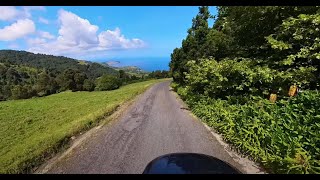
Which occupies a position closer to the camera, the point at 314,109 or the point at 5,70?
the point at 314,109

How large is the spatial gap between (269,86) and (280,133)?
5.03m

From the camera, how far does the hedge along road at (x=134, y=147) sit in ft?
26.2

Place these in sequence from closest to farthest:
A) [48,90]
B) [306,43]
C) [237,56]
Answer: [306,43]
[237,56]
[48,90]

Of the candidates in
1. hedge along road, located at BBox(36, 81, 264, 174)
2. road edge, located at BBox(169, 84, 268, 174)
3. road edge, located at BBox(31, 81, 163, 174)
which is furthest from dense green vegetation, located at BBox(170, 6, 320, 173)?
road edge, located at BBox(31, 81, 163, 174)

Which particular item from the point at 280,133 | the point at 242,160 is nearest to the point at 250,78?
the point at 280,133

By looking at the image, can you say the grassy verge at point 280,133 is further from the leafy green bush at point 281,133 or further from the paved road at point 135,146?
the paved road at point 135,146

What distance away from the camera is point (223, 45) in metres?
16.7

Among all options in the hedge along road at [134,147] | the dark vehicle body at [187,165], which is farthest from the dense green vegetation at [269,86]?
the dark vehicle body at [187,165]

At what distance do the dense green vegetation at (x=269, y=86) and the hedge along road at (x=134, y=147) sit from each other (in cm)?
83

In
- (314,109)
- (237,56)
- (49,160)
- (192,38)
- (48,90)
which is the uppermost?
(192,38)

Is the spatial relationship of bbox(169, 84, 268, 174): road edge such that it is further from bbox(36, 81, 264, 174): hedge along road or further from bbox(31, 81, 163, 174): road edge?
bbox(31, 81, 163, 174): road edge
